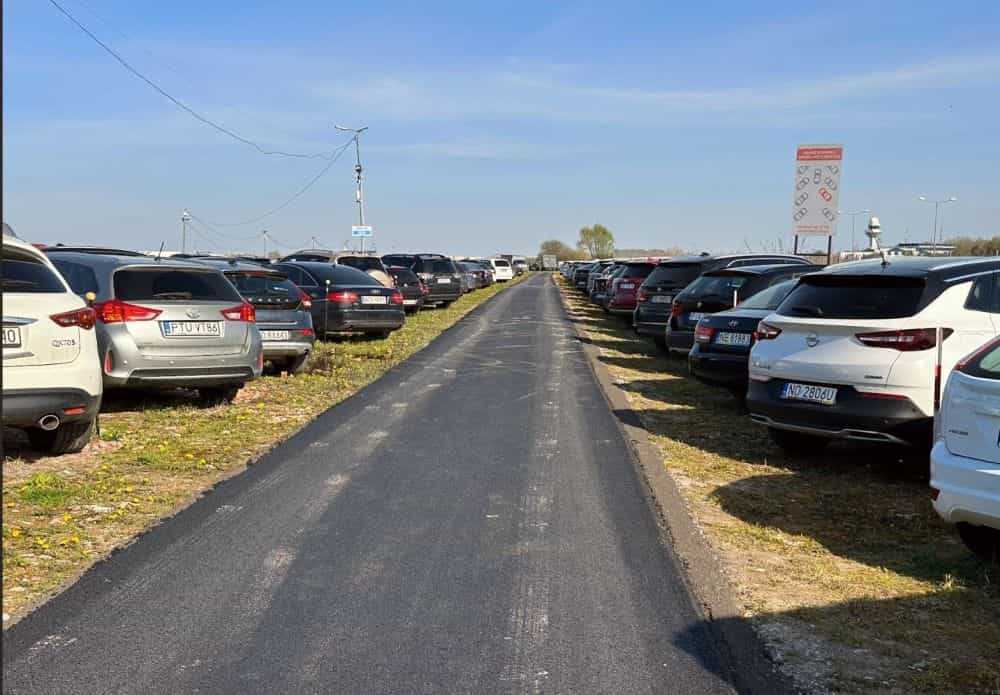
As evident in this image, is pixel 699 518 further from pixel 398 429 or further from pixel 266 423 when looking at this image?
pixel 266 423

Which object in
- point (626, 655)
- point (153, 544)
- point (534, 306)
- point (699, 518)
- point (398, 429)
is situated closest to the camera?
point (626, 655)

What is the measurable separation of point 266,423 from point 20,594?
16.2 feet

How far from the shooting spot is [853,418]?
705cm

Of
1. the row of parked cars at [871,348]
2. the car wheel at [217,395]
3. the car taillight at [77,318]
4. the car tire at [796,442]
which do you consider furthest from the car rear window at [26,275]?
the car tire at [796,442]

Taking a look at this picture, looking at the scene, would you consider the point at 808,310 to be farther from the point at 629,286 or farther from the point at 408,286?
the point at 408,286

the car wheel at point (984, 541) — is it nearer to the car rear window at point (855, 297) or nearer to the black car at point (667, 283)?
the car rear window at point (855, 297)

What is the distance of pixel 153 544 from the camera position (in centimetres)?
545

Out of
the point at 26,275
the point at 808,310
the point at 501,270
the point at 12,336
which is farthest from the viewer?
the point at 501,270

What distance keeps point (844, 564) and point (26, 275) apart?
5.98 m

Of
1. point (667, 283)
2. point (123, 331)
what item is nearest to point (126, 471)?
point (123, 331)

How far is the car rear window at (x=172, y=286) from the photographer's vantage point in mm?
9492

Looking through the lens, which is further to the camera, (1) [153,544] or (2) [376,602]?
(1) [153,544]

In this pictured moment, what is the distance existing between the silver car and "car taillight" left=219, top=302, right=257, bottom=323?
11 mm

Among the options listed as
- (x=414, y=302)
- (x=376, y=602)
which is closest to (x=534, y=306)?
(x=414, y=302)
